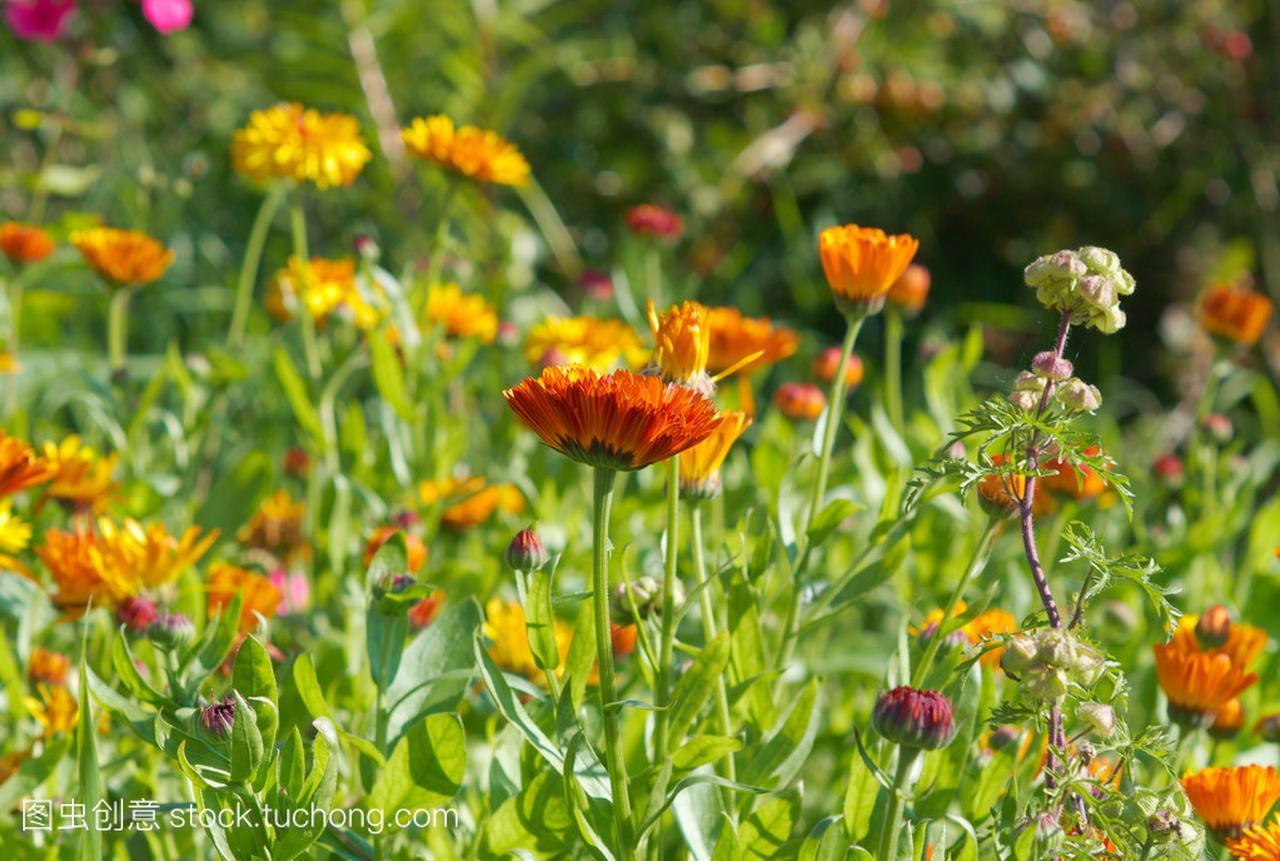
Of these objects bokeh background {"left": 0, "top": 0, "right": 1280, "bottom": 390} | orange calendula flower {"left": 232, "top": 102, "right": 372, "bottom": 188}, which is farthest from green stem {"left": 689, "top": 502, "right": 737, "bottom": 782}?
bokeh background {"left": 0, "top": 0, "right": 1280, "bottom": 390}

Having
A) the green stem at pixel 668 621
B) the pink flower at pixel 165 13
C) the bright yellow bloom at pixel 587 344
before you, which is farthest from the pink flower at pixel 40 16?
the green stem at pixel 668 621

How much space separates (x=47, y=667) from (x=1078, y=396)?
0.89 metres

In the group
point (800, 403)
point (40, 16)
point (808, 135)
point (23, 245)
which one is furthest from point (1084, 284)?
point (808, 135)

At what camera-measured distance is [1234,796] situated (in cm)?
85

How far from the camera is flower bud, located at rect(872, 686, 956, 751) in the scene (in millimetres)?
718

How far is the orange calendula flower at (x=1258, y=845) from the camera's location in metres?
0.76

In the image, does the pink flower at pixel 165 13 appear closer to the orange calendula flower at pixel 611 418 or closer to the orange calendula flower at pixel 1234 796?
the orange calendula flower at pixel 611 418

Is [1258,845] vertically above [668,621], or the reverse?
[668,621]

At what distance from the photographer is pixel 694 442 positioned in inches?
28.0

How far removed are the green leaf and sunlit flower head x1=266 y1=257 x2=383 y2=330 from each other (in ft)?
2.18

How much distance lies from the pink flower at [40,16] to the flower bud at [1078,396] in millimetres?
1939

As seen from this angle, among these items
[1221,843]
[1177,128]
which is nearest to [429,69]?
[1177,128]

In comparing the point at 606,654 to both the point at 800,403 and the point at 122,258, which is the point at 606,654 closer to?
the point at 800,403

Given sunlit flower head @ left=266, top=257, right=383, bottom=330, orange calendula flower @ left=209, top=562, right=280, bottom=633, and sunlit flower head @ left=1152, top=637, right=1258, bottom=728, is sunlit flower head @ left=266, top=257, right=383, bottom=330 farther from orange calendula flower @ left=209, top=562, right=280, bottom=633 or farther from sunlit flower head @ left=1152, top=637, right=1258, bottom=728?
sunlit flower head @ left=1152, top=637, right=1258, bottom=728
